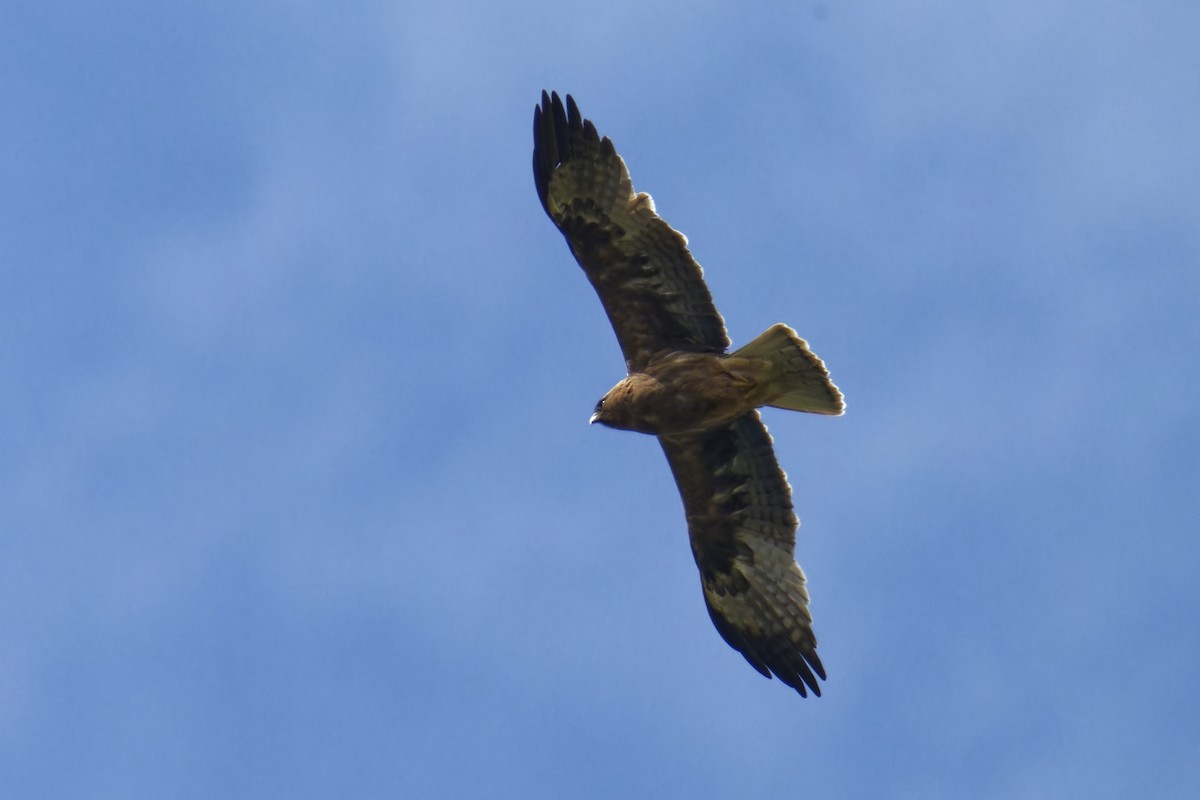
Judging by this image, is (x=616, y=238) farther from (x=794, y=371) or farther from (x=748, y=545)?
(x=748, y=545)

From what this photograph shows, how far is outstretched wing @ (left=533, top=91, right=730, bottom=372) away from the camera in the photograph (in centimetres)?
1139

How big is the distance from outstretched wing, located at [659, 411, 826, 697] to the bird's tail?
2.37ft

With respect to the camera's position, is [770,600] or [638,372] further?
[770,600]

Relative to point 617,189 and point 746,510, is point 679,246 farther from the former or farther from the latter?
point 746,510

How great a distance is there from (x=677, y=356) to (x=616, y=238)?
0.91m

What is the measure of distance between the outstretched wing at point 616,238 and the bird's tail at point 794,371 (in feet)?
1.38

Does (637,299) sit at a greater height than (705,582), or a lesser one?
greater

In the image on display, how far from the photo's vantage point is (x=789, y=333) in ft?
36.3

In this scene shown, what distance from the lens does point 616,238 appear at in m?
11.4

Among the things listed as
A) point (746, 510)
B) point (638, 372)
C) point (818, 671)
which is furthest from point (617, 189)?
point (818, 671)

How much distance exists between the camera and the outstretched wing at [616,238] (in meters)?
11.4

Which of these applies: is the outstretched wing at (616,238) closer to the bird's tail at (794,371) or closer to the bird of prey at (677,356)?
the bird of prey at (677,356)

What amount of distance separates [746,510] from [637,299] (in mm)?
1833

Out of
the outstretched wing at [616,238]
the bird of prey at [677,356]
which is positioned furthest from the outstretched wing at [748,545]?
the outstretched wing at [616,238]
